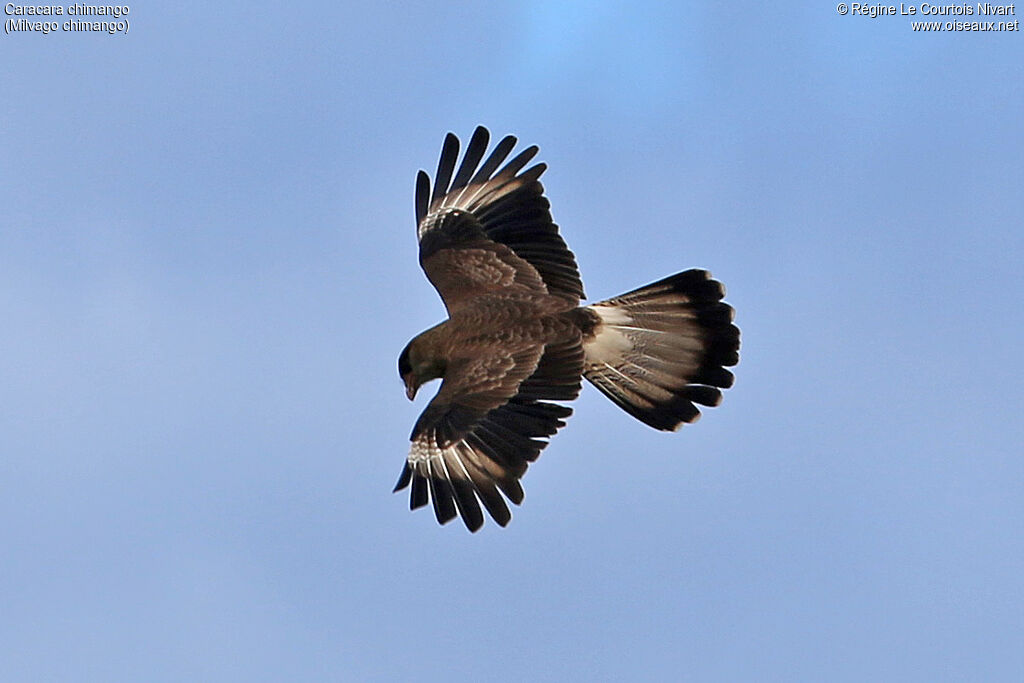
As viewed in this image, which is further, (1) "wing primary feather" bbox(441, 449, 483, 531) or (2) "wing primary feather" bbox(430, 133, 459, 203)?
(2) "wing primary feather" bbox(430, 133, 459, 203)

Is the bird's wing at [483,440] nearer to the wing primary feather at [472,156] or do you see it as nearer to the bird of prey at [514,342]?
the bird of prey at [514,342]

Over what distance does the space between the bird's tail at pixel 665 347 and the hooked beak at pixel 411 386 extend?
1.17m

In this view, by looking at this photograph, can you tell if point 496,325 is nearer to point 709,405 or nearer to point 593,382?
point 593,382

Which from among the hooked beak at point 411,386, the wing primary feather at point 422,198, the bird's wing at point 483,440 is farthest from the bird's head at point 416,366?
the wing primary feather at point 422,198

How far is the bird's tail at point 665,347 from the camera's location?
9.53 m

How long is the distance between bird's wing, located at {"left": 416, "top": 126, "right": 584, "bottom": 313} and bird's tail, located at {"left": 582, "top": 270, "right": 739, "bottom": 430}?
1.39ft

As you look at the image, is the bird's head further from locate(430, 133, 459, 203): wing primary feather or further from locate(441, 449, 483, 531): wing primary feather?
locate(430, 133, 459, 203): wing primary feather

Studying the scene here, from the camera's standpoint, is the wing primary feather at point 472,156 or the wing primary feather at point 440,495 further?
the wing primary feather at point 472,156

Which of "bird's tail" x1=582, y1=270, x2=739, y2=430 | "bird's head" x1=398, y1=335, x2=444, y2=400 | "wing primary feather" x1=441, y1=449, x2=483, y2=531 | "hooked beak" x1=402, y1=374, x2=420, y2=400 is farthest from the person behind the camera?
"hooked beak" x1=402, y1=374, x2=420, y2=400

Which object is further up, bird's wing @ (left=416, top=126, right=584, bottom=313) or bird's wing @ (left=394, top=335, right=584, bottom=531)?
bird's wing @ (left=416, top=126, right=584, bottom=313)

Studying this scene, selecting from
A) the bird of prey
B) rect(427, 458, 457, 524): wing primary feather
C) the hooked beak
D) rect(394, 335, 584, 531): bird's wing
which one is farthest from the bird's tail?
rect(427, 458, 457, 524): wing primary feather

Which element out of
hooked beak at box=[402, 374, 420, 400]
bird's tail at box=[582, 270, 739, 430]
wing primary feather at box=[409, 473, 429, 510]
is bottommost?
wing primary feather at box=[409, 473, 429, 510]

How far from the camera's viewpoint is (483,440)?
885cm

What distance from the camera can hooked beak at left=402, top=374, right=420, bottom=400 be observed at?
10008 mm
